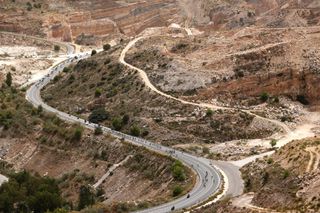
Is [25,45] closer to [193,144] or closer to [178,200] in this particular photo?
[193,144]

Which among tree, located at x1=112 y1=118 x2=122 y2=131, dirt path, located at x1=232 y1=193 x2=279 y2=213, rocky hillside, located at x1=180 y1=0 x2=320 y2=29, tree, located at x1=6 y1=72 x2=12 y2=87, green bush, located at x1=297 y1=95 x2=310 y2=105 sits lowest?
tree, located at x1=6 y1=72 x2=12 y2=87

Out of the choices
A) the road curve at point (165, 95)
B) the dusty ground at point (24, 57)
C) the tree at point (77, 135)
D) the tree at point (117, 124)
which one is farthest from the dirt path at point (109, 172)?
the dusty ground at point (24, 57)

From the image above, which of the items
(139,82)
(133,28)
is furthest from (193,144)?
(133,28)

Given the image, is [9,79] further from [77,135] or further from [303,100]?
[303,100]

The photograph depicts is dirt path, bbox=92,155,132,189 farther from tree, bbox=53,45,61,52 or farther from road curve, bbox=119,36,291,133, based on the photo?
tree, bbox=53,45,61,52

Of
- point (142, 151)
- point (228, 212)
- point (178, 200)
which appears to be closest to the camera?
point (228, 212)

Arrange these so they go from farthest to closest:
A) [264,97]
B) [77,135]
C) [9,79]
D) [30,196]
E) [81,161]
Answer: [9,79]
[264,97]
[77,135]
[81,161]
[30,196]

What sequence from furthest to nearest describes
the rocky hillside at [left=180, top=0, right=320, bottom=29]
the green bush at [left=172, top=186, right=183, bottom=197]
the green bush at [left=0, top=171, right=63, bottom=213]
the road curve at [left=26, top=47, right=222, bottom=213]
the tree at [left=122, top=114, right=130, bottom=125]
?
the rocky hillside at [left=180, top=0, right=320, bottom=29]
the tree at [left=122, top=114, right=130, bottom=125]
the green bush at [left=0, top=171, right=63, bottom=213]
the green bush at [left=172, top=186, right=183, bottom=197]
the road curve at [left=26, top=47, right=222, bottom=213]

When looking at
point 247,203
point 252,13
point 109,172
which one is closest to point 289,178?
point 247,203

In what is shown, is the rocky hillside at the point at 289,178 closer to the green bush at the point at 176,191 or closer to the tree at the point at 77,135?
the green bush at the point at 176,191

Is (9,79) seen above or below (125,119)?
below

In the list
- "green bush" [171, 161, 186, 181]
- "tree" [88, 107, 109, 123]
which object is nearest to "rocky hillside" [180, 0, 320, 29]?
"tree" [88, 107, 109, 123]
